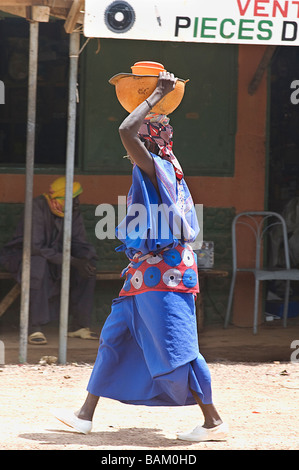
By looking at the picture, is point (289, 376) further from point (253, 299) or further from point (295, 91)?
point (295, 91)

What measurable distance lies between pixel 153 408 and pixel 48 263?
2604 millimetres

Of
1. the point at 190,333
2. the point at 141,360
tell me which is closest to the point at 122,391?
the point at 141,360

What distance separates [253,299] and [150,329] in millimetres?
4351

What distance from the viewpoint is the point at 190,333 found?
3.75 m

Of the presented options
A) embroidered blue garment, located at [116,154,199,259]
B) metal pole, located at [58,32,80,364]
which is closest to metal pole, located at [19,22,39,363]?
metal pole, located at [58,32,80,364]

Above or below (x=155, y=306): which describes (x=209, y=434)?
below

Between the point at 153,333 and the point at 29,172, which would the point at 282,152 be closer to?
the point at 29,172

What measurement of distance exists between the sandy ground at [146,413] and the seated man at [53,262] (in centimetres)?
111

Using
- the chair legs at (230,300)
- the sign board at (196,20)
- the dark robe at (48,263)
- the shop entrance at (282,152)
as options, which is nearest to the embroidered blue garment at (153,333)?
the sign board at (196,20)

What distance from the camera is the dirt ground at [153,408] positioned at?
3809 mm

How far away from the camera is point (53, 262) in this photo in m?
6.97

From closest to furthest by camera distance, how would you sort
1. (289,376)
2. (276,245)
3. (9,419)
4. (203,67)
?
(9,419) < (289,376) < (203,67) < (276,245)

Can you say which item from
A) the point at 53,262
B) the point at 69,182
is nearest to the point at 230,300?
the point at 53,262

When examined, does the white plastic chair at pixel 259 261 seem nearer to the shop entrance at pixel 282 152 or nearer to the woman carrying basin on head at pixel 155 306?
the shop entrance at pixel 282 152
